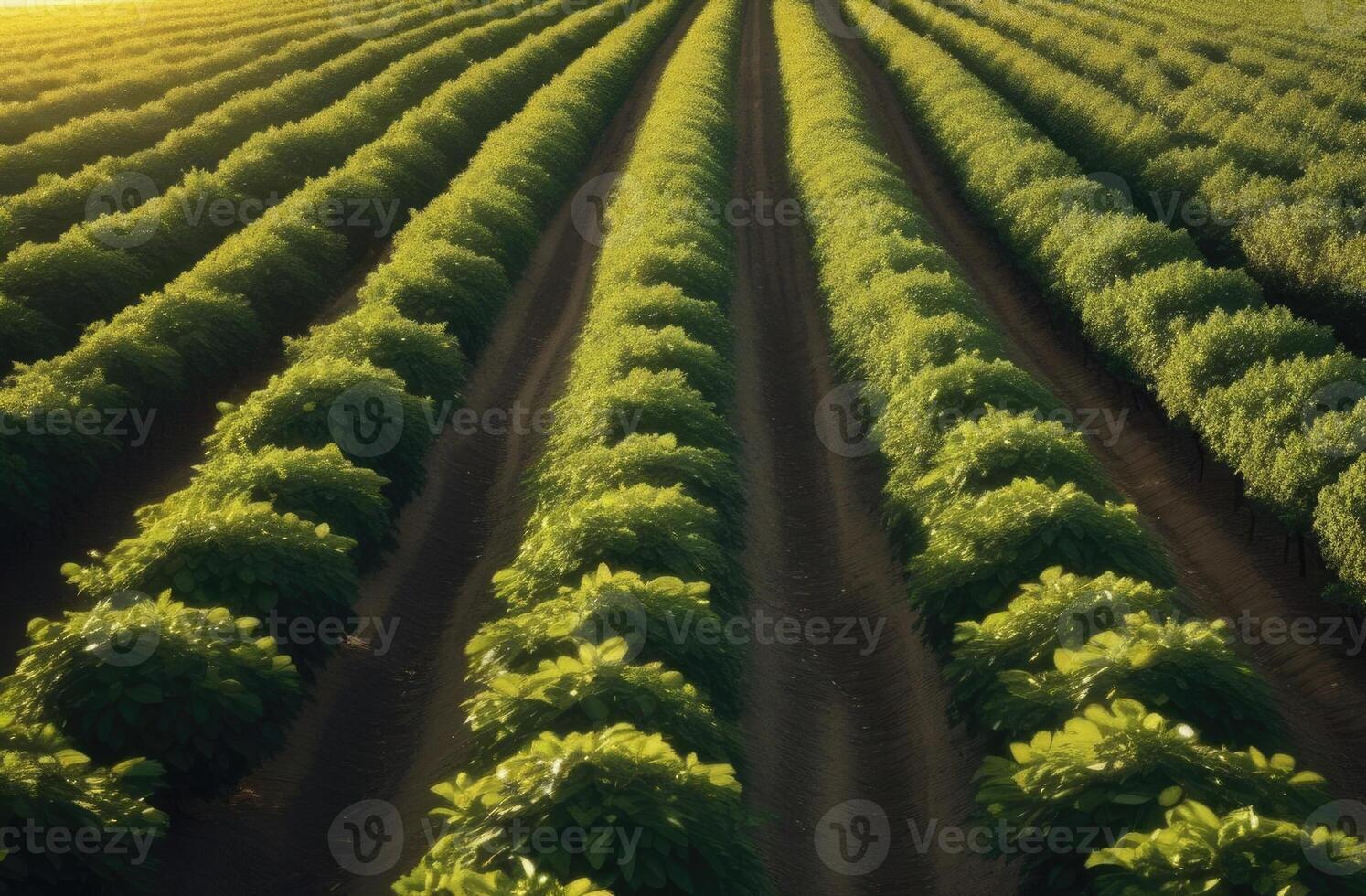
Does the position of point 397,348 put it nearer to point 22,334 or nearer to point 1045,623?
point 22,334

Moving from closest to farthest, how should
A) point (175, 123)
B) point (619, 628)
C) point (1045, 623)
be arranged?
point (1045, 623)
point (619, 628)
point (175, 123)

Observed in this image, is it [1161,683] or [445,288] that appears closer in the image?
[1161,683]

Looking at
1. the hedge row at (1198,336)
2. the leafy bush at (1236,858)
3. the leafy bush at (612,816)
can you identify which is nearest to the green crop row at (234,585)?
the leafy bush at (612,816)

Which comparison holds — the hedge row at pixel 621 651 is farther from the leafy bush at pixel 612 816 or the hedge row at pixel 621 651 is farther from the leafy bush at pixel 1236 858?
the leafy bush at pixel 1236 858

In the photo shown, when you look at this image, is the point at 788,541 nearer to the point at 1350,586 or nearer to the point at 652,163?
the point at 1350,586

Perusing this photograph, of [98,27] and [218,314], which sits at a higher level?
[98,27]

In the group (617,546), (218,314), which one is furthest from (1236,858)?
(218,314)

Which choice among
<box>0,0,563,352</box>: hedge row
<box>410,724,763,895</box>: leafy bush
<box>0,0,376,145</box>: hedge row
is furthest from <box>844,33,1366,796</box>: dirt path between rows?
<box>0,0,376,145</box>: hedge row
